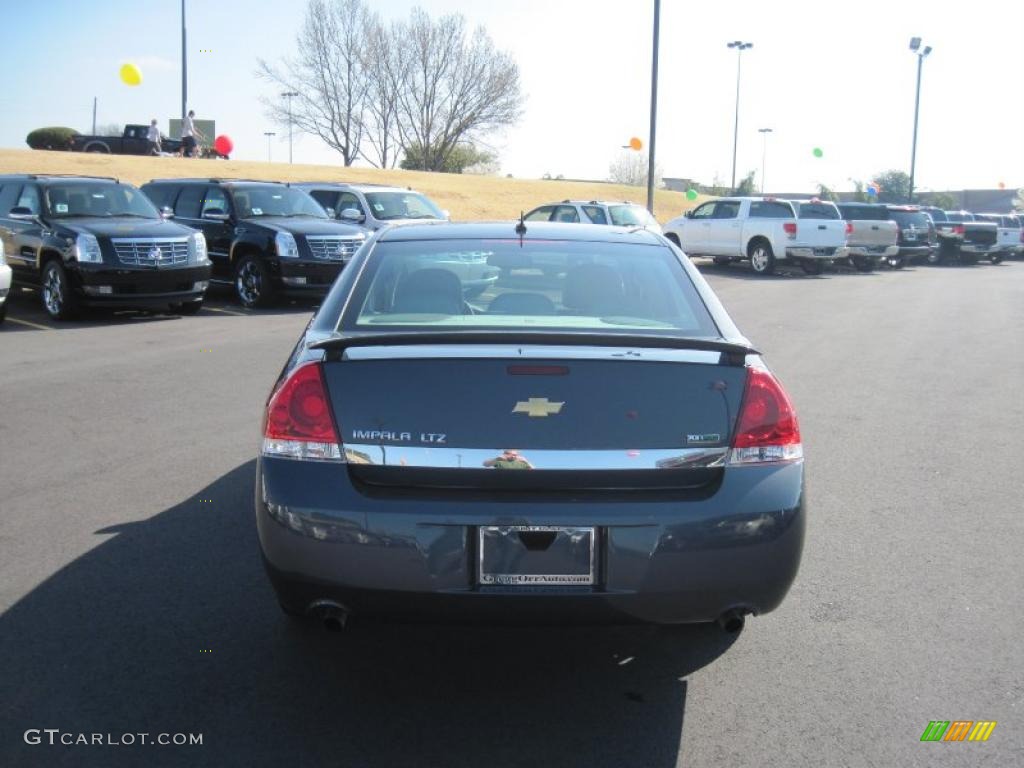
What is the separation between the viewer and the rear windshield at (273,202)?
17.1 meters

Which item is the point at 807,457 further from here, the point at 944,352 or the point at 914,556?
the point at 944,352

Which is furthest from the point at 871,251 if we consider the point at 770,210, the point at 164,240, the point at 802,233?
the point at 164,240

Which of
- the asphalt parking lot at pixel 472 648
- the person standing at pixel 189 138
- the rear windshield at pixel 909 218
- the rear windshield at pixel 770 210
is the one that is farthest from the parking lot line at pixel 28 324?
the person standing at pixel 189 138

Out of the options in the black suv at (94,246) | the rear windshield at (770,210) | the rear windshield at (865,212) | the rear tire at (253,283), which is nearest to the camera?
the black suv at (94,246)

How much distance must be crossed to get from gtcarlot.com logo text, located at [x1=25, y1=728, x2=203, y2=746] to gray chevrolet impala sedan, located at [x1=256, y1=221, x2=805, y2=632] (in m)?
0.52

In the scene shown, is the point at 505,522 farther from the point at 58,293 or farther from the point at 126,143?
the point at 126,143

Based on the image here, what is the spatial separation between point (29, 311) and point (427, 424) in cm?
1386

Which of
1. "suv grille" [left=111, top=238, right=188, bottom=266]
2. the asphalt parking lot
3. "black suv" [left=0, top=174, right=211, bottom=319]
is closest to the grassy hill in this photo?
"black suv" [left=0, top=174, right=211, bottom=319]

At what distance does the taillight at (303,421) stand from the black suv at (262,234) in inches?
484

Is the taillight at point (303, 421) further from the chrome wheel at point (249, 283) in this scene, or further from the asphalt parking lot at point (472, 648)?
the chrome wheel at point (249, 283)

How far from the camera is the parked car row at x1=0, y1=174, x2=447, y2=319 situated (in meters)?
13.9

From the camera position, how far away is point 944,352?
43.8ft

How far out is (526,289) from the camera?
4.69 meters

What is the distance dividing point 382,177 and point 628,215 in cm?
3117
